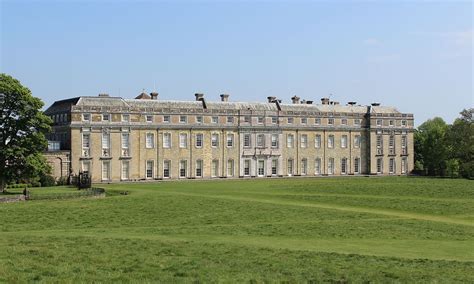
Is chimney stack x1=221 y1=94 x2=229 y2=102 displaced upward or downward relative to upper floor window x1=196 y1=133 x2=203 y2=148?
A: upward

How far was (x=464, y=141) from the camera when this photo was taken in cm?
8331

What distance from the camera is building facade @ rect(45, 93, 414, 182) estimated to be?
230ft

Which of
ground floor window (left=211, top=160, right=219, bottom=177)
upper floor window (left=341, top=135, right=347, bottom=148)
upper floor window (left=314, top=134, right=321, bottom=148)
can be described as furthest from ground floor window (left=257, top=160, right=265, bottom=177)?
upper floor window (left=341, top=135, right=347, bottom=148)

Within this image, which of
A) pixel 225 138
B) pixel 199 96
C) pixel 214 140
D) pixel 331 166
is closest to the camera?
pixel 214 140

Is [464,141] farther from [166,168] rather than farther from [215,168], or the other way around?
[166,168]

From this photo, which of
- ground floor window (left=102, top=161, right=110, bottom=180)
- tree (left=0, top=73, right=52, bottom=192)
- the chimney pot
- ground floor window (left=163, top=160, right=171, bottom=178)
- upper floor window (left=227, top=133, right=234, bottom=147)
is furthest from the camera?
the chimney pot

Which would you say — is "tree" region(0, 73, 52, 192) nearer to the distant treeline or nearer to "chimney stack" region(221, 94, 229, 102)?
"chimney stack" region(221, 94, 229, 102)

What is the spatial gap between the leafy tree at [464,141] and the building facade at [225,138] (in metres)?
6.91

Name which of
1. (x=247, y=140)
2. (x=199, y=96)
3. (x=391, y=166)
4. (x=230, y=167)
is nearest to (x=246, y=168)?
(x=230, y=167)

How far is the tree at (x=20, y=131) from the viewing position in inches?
1912

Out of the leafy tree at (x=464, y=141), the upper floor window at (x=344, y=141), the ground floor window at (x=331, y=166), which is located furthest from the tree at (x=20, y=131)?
the leafy tree at (x=464, y=141)

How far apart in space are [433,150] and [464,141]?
8994mm

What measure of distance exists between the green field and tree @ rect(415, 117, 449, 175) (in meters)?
41.0

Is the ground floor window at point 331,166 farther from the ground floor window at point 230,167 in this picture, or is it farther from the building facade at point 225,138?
the ground floor window at point 230,167
